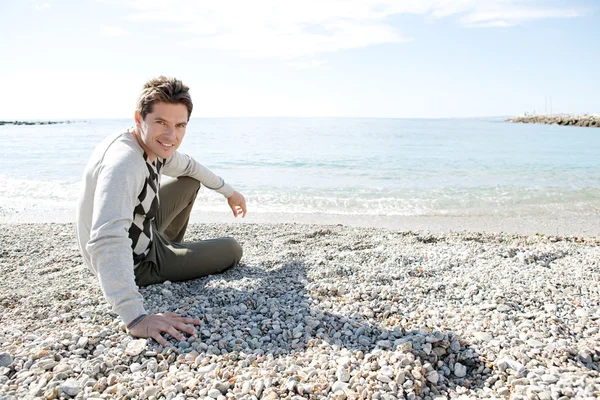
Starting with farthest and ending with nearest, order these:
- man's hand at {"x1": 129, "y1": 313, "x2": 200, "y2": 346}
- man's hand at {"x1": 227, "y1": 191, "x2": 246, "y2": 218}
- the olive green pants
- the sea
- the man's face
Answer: the sea
man's hand at {"x1": 227, "y1": 191, "x2": 246, "y2": 218}
the olive green pants
the man's face
man's hand at {"x1": 129, "y1": 313, "x2": 200, "y2": 346}

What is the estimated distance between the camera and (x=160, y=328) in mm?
2779

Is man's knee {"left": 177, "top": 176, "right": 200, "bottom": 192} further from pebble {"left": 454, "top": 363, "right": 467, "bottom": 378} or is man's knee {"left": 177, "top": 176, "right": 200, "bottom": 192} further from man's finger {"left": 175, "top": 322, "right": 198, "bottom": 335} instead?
pebble {"left": 454, "top": 363, "right": 467, "bottom": 378}

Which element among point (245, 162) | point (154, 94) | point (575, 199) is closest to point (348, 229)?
point (154, 94)

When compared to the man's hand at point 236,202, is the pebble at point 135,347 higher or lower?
lower

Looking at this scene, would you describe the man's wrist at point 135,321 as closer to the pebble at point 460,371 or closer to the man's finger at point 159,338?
the man's finger at point 159,338

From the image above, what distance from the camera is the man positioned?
8.86ft

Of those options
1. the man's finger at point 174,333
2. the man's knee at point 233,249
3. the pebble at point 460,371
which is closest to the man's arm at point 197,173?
the man's knee at point 233,249

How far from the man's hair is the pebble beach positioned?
1.53m

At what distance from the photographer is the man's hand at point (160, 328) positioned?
2.75 metres

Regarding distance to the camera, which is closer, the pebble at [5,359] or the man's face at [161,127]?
the pebble at [5,359]

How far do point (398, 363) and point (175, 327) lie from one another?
1465 mm

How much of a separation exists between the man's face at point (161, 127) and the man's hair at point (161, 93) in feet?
0.11

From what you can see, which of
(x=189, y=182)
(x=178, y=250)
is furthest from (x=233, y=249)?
(x=189, y=182)

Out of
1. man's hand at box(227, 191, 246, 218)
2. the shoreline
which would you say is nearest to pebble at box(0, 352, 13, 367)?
man's hand at box(227, 191, 246, 218)
